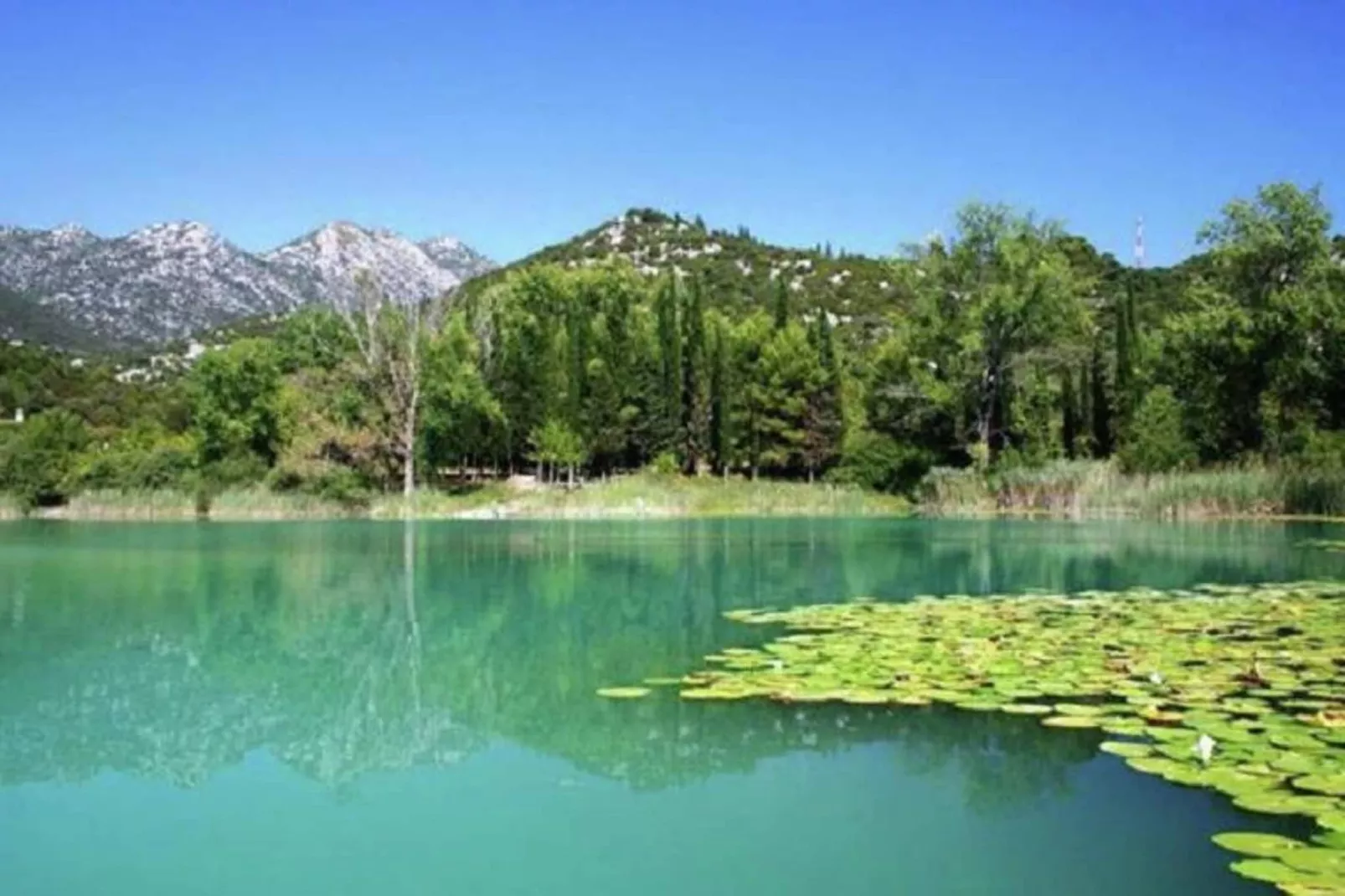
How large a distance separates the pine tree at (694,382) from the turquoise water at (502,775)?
115 feet

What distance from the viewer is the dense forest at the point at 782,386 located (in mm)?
32875

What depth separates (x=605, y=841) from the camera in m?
4.80

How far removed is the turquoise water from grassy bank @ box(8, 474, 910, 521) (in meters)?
24.5

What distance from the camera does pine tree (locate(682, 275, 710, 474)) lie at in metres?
47.8

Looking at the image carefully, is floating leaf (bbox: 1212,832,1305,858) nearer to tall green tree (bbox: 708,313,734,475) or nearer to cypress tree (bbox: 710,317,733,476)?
cypress tree (bbox: 710,317,733,476)

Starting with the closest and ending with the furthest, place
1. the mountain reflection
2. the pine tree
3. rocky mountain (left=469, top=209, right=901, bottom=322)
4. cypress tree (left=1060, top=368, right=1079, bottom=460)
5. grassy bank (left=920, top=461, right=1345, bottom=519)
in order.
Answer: the mountain reflection < grassy bank (left=920, top=461, right=1345, bottom=519) < cypress tree (left=1060, top=368, right=1079, bottom=460) < the pine tree < rocky mountain (left=469, top=209, right=901, bottom=322)

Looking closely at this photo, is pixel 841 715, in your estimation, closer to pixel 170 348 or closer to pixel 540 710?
pixel 540 710

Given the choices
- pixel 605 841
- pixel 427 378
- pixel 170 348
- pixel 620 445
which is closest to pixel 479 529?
pixel 427 378

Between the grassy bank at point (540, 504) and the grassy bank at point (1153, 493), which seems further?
the grassy bank at point (540, 504)

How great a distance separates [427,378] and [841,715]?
3750 cm

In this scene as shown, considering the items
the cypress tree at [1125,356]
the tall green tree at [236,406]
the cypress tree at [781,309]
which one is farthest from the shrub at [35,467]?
the cypress tree at [1125,356]

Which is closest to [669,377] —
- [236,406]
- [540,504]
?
[540,504]

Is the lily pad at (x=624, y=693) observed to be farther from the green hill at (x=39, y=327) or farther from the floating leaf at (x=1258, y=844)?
the green hill at (x=39, y=327)

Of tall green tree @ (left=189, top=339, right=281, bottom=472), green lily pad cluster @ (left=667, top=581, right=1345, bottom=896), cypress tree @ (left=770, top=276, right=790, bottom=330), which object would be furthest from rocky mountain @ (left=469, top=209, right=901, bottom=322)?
green lily pad cluster @ (left=667, top=581, right=1345, bottom=896)
